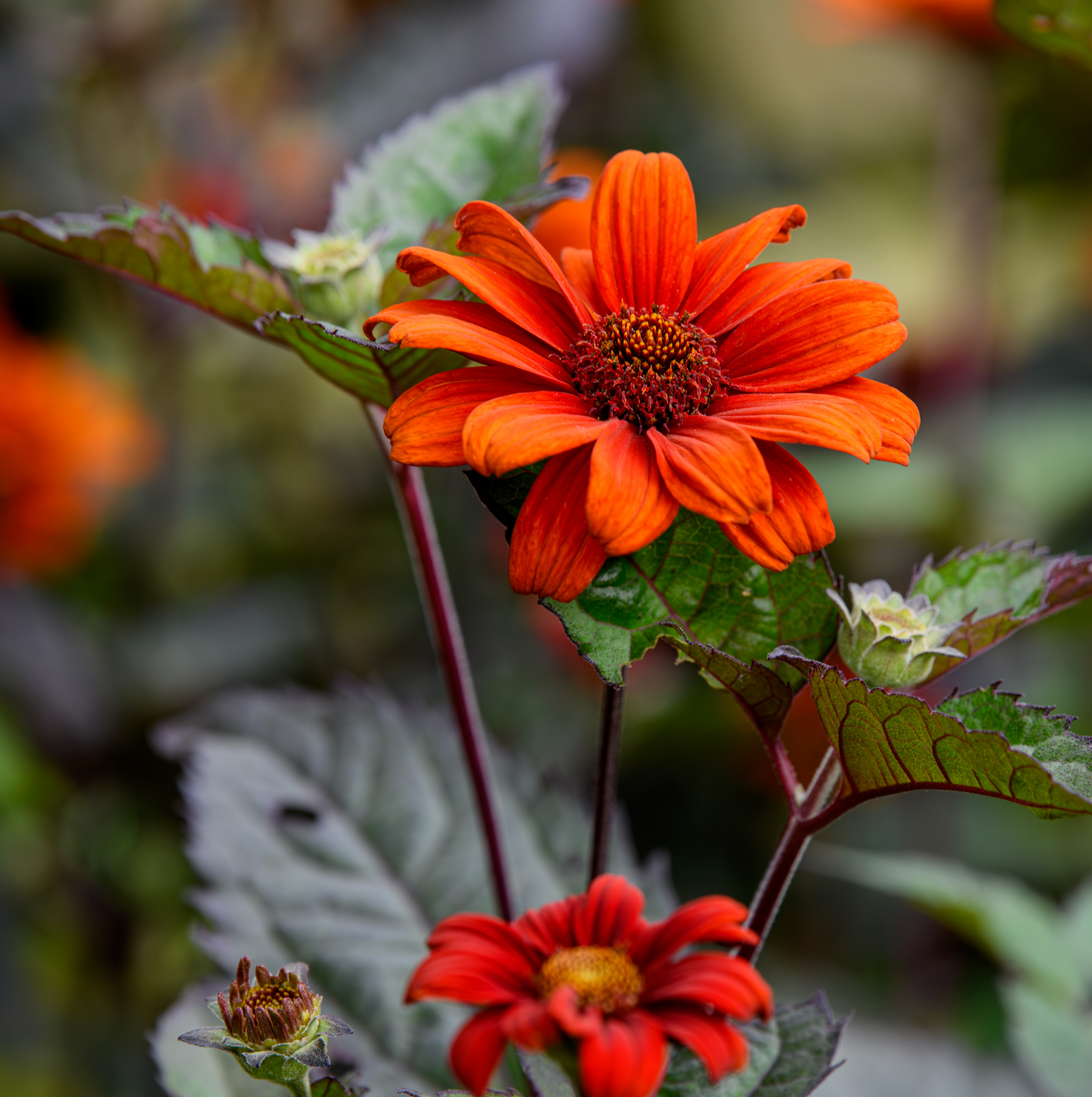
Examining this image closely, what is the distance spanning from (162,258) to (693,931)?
0.31 m

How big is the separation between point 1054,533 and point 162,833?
1.02 meters

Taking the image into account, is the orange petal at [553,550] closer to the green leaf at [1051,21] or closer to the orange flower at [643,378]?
the orange flower at [643,378]

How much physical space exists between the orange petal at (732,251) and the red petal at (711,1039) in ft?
0.80

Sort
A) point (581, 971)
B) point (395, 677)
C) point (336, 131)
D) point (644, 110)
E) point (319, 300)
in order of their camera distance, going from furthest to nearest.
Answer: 1. point (644, 110)
2. point (336, 131)
3. point (395, 677)
4. point (319, 300)
5. point (581, 971)

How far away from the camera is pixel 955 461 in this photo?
132 centimetres

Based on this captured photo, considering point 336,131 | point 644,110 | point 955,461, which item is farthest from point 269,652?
point 644,110

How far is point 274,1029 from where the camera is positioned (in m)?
0.37

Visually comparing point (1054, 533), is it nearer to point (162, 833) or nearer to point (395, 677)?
point (395, 677)

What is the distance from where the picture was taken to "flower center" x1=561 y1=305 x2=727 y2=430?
411 mm

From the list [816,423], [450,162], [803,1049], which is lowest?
[803,1049]

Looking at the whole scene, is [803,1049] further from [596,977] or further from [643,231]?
[643,231]

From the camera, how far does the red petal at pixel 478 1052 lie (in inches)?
12.3

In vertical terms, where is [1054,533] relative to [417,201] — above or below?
below

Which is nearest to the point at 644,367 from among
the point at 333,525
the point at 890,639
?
the point at 890,639
